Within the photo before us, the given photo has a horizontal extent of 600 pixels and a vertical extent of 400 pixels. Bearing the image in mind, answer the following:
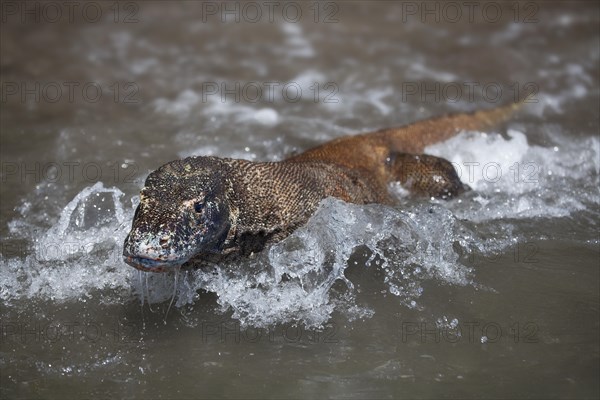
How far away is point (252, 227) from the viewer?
4875mm

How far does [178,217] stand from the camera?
430 centimetres

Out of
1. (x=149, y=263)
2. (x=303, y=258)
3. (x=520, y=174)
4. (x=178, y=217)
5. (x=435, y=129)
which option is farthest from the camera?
(x=435, y=129)

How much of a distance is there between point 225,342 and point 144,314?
0.59 meters

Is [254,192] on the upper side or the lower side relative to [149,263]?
upper

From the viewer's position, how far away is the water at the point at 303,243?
4176 mm

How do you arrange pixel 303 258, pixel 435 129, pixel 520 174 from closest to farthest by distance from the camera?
pixel 303 258 < pixel 520 174 < pixel 435 129

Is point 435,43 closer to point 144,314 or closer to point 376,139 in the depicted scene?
point 376,139

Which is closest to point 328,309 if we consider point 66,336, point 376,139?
point 66,336

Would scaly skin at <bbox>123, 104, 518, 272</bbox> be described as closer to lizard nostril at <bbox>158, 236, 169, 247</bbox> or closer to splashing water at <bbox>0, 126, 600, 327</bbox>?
lizard nostril at <bbox>158, 236, 169, 247</bbox>

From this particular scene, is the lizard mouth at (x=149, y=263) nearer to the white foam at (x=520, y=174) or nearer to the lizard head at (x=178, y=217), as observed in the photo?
the lizard head at (x=178, y=217)

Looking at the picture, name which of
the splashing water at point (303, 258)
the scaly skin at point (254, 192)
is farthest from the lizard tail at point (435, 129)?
the splashing water at point (303, 258)

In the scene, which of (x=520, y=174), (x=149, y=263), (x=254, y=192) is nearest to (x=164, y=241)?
(x=149, y=263)

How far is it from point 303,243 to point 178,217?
3.10 feet

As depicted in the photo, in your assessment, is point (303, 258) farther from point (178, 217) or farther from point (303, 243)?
point (178, 217)
